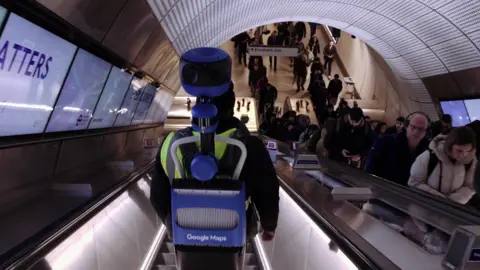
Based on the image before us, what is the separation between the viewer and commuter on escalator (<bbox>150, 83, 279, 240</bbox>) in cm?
286

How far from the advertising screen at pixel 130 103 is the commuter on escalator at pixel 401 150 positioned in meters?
6.05

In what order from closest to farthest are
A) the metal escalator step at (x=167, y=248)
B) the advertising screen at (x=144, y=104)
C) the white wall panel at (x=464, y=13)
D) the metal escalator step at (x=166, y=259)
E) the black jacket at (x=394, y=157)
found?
the black jacket at (x=394, y=157), the metal escalator step at (x=166, y=259), the metal escalator step at (x=167, y=248), the white wall panel at (x=464, y=13), the advertising screen at (x=144, y=104)

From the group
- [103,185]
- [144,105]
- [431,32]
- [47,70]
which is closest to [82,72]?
[47,70]

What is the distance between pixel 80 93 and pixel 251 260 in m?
3.44

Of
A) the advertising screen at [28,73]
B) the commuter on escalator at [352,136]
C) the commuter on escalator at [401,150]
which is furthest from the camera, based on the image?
the commuter on escalator at [352,136]

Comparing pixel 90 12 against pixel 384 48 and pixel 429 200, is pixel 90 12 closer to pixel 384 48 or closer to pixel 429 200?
pixel 429 200

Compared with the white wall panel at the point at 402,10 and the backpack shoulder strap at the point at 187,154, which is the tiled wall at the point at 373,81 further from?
→ the backpack shoulder strap at the point at 187,154

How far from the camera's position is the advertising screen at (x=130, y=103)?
34.3 feet

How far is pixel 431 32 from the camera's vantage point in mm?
13633

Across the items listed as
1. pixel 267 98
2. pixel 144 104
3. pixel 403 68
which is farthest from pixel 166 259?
pixel 267 98

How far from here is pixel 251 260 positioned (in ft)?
20.4

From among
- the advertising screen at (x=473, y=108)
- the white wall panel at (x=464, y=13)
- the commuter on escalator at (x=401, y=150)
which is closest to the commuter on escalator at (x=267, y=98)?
the advertising screen at (x=473, y=108)

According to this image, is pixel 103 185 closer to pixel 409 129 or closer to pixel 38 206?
pixel 38 206

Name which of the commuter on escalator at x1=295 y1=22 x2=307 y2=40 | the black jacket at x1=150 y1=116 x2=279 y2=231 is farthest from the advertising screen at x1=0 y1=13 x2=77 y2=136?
the commuter on escalator at x1=295 y1=22 x2=307 y2=40
